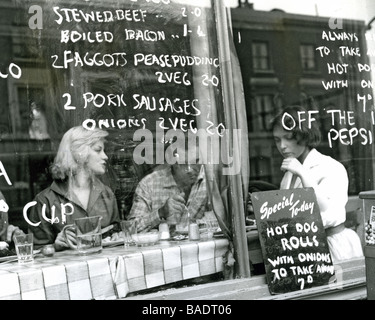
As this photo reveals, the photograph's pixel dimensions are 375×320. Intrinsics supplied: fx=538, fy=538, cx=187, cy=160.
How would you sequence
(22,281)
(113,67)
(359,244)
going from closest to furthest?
(22,281), (113,67), (359,244)

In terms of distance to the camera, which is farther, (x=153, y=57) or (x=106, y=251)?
(x=153, y=57)

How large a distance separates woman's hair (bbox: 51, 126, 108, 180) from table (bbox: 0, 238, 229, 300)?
58cm

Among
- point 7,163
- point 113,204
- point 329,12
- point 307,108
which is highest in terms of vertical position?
point 329,12

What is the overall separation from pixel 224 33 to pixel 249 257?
172cm

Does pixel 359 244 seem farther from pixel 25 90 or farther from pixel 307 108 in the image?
pixel 25 90

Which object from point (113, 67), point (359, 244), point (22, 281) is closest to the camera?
point (22, 281)

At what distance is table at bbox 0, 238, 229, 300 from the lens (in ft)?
10.6

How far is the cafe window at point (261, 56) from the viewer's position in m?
4.50

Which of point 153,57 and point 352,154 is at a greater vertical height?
point 153,57

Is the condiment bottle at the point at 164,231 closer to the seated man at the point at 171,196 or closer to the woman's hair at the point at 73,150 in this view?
the seated man at the point at 171,196

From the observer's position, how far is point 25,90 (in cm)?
375

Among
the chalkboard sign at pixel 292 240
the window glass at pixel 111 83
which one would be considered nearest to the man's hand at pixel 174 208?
the window glass at pixel 111 83

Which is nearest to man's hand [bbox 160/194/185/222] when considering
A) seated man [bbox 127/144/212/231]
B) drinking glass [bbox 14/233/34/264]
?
seated man [bbox 127/144/212/231]

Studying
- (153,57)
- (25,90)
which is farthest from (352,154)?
(25,90)
